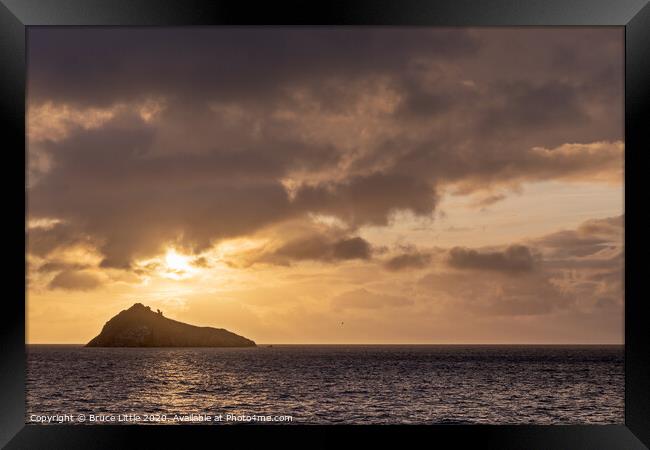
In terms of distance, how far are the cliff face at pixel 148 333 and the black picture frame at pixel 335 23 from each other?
3066 inches

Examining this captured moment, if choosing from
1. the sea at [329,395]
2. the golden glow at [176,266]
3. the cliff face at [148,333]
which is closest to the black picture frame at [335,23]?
the sea at [329,395]

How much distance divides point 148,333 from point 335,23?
7974 cm

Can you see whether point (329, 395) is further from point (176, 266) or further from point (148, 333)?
point (148, 333)

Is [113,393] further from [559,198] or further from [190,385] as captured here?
[559,198]

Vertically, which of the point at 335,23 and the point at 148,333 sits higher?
the point at 335,23

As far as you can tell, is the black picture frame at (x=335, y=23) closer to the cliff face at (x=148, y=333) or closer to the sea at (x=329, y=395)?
the sea at (x=329, y=395)

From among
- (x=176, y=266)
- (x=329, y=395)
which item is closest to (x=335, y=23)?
(x=329, y=395)

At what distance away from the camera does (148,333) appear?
7881 centimetres

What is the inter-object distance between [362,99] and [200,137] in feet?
57.8

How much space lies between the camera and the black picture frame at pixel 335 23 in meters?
3.15

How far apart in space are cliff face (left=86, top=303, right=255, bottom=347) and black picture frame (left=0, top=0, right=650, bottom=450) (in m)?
77.9

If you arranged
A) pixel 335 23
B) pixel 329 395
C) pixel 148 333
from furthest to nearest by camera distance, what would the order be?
pixel 148 333
pixel 329 395
pixel 335 23

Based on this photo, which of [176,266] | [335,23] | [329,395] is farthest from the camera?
[176,266]

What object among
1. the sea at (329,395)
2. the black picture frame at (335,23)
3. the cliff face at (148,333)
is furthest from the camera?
the cliff face at (148,333)
